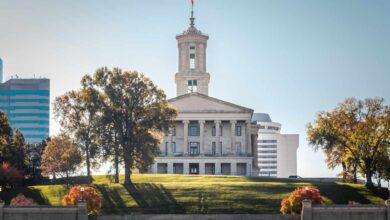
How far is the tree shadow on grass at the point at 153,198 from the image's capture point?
9900cm

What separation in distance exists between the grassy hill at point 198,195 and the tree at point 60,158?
5.51 metres

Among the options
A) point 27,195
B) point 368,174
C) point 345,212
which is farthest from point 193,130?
point 345,212

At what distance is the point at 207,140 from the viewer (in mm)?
164375

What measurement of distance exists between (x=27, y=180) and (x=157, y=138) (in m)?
22.9

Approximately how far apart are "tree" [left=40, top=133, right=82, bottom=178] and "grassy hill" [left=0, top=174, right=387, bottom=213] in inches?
217

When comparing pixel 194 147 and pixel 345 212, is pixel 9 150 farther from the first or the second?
pixel 345 212

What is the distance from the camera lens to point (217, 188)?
110 meters

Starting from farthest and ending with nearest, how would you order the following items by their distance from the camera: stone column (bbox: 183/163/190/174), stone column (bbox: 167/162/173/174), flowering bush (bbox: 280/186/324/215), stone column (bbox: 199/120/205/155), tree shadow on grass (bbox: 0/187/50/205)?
stone column (bbox: 199/120/205/155) < stone column (bbox: 183/163/190/174) < stone column (bbox: 167/162/173/174) < tree shadow on grass (bbox: 0/187/50/205) < flowering bush (bbox: 280/186/324/215)

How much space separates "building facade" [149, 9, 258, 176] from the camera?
160m

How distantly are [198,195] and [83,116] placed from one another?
23.9 m

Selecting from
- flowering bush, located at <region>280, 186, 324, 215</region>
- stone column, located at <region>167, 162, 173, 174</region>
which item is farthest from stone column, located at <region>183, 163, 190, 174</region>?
flowering bush, located at <region>280, 186, 324, 215</region>

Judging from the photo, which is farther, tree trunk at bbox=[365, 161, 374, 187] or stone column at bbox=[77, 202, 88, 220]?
tree trunk at bbox=[365, 161, 374, 187]

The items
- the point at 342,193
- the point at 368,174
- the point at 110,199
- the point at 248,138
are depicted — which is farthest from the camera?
the point at 248,138

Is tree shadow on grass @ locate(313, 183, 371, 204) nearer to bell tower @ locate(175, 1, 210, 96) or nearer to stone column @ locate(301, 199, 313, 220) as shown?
stone column @ locate(301, 199, 313, 220)
